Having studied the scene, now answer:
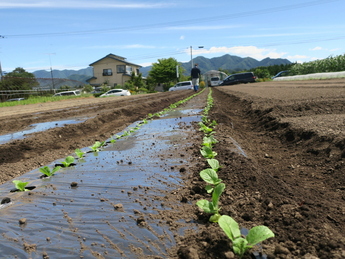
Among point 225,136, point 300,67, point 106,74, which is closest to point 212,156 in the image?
point 225,136

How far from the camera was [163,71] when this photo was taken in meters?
66.4

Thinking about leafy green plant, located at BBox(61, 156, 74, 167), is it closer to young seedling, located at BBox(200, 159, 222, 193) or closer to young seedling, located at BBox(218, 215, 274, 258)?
young seedling, located at BBox(200, 159, 222, 193)

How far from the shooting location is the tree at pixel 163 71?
66.6 meters

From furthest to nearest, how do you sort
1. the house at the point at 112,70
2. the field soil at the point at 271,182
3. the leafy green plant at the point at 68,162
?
1. the house at the point at 112,70
2. the leafy green plant at the point at 68,162
3. the field soil at the point at 271,182

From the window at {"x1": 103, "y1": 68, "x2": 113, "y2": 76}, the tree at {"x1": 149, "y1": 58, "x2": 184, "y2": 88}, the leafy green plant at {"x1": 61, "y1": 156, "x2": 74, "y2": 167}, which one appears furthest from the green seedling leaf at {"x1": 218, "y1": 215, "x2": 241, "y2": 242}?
the window at {"x1": 103, "y1": 68, "x2": 113, "y2": 76}

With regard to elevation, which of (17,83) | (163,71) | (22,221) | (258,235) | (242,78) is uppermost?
(163,71)

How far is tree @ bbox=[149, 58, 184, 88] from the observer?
219ft

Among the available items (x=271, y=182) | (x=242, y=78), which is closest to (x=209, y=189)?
(x=271, y=182)

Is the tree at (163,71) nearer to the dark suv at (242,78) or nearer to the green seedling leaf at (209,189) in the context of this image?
the dark suv at (242,78)

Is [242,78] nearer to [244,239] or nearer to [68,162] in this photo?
[68,162]

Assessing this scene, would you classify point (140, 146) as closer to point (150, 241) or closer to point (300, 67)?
point (150, 241)

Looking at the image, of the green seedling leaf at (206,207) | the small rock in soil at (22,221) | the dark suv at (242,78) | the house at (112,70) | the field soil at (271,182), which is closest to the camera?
the field soil at (271,182)

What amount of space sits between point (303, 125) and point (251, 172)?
292cm

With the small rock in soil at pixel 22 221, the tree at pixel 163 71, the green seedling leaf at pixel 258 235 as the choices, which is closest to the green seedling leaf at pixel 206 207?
the green seedling leaf at pixel 258 235
